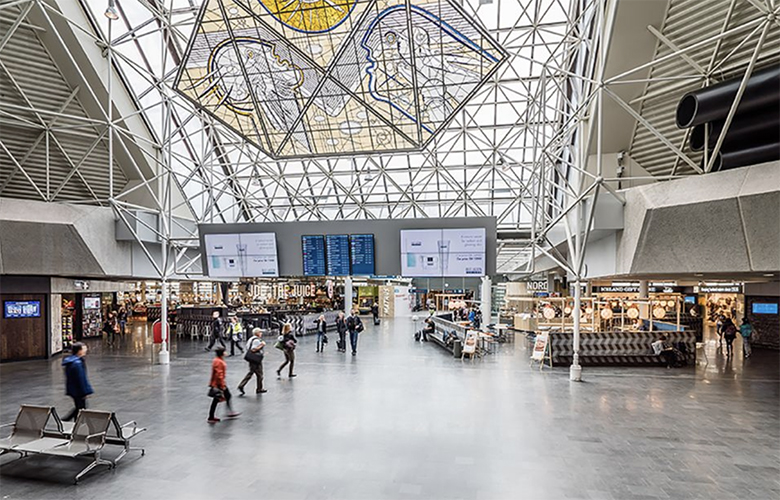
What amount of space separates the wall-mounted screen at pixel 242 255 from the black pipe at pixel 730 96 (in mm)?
12374

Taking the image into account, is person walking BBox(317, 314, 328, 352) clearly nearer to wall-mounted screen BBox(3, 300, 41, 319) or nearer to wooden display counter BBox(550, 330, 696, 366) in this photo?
wooden display counter BBox(550, 330, 696, 366)

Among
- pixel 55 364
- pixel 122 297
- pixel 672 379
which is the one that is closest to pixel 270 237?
pixel 55 364

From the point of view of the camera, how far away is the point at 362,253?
15.3 m

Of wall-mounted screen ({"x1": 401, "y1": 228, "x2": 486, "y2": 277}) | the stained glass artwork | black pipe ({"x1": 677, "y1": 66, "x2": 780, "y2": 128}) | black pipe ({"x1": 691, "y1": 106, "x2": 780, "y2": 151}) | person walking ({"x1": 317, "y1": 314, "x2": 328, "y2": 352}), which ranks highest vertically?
the stained glass artwork

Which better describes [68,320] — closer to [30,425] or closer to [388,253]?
[388,253]

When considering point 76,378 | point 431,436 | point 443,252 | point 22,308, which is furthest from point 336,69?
point 22,308

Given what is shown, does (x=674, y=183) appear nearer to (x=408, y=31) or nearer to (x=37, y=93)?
(x=408, y=31)

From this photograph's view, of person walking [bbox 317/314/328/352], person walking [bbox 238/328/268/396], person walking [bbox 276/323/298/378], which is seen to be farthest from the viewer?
person walking [bbox 317/314/328/352]

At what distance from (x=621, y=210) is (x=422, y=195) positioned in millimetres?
17504

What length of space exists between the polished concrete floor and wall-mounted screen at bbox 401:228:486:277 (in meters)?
3.23

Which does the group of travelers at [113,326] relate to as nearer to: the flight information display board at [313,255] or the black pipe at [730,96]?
the flight information display board at [313,255]

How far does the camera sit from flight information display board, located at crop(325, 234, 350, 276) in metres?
15.3

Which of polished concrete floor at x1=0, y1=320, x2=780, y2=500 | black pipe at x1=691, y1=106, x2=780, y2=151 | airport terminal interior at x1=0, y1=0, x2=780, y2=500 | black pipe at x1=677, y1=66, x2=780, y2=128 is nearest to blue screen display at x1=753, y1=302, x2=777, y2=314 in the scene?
airport terminal interior at x1=0, y1=0, x2=780, y2=500

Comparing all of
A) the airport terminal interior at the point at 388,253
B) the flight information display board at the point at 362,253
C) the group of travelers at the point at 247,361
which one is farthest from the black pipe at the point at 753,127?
the group of travelers at the point at 247,361
